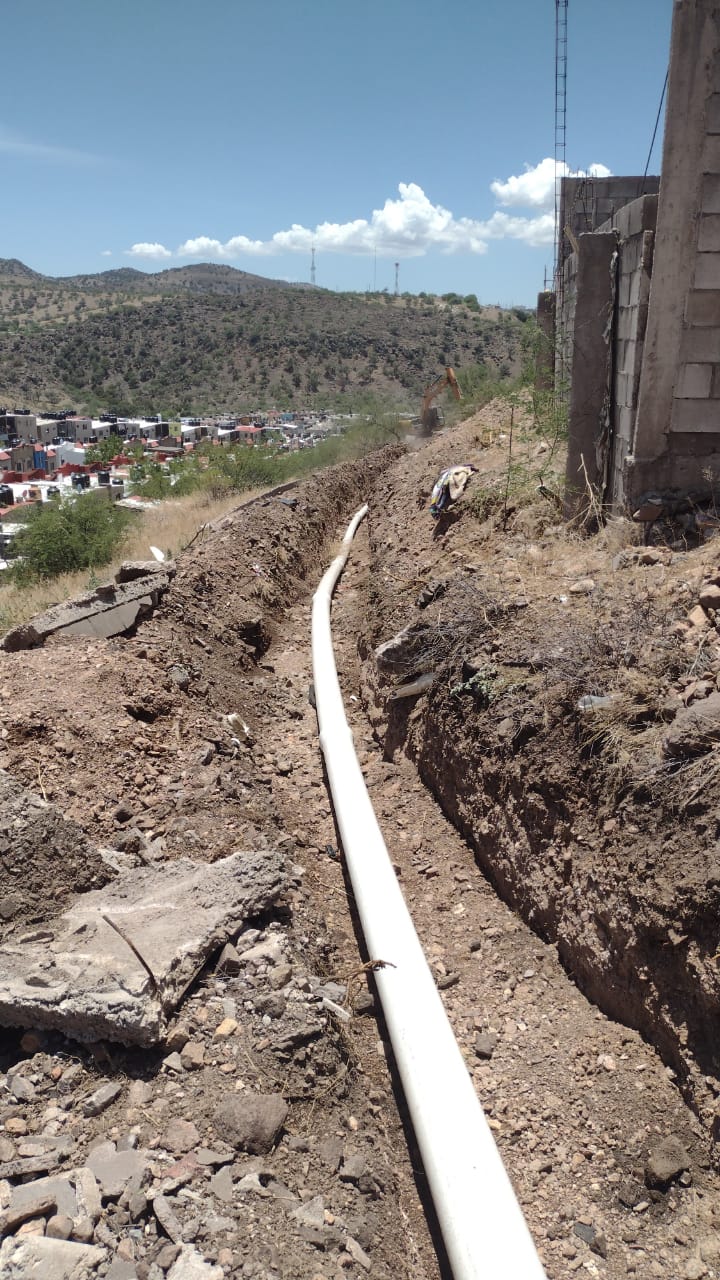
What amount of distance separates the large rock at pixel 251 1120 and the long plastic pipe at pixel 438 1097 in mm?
486

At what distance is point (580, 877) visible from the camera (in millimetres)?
3760

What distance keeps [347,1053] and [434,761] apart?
2324 millimetres

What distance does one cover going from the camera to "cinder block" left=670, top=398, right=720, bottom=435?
599cm

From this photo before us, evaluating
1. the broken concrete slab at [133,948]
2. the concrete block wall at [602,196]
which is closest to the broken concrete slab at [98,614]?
the broken concrete slab at [133,948]

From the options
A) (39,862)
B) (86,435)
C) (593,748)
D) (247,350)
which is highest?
(247,350)

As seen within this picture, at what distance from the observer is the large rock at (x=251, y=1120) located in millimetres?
2832

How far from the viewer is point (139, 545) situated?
45.4 ft

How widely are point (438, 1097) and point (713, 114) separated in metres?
6.10

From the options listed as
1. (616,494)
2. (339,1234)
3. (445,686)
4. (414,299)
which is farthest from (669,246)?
(414,299)

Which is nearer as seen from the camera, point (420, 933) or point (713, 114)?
point (420, 933)

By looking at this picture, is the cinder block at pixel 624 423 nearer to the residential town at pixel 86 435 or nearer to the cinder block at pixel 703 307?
the cinder block at pixel 703 307

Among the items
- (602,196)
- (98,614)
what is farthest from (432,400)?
(98,614)

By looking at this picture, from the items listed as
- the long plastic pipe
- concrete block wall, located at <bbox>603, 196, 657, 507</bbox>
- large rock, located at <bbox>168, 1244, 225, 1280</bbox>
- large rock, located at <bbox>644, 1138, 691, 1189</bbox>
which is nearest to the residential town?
concrete block wall, located at <bbox>603, 196, 657, 507</bbox>

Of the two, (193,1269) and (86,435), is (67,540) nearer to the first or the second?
(193,1269)
